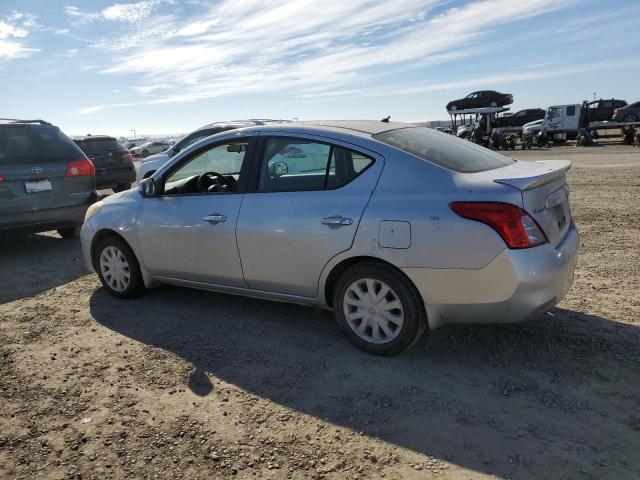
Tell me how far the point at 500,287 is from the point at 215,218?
2292mm

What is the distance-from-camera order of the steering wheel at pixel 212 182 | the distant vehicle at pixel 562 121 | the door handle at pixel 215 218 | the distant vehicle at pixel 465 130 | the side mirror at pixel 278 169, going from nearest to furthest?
the side mirror at pixel 278 169 < the door handle at pixel 215 218 < the steering wheel at pixel 212 182 < the distant vehicle at pixel 562 121 < the distant vehicle at pixel 465 130

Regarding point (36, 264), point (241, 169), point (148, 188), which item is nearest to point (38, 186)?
point (36, 264)

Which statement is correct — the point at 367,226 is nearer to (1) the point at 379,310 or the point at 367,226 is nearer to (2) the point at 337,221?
(2) the point at 337,221

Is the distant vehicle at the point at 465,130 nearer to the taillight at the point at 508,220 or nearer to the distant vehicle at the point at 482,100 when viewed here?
the distant vehicle at the point at 482,100

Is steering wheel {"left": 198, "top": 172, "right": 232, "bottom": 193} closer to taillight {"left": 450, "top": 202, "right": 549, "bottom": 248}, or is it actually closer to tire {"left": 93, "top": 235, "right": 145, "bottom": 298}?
tire {"left": 93, "top": 235, "right": 145, "bottom": 298}

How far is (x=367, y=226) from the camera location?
350 centimetres

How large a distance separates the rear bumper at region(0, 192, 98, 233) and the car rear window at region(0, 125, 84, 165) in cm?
69

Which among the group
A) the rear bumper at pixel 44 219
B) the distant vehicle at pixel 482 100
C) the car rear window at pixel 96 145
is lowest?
the rear bumper at pixel 44 219

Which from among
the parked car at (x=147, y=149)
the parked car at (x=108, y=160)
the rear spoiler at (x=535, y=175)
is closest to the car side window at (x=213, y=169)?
the rear spoiler at (x=535, y=175)

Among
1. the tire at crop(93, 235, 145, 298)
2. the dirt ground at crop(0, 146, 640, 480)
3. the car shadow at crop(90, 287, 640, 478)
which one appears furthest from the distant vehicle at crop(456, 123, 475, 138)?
the car shadow at crop(90, 287, 640, 478)

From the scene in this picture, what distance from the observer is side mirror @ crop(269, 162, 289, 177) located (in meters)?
4.10

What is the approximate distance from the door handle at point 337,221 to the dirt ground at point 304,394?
3.13ft

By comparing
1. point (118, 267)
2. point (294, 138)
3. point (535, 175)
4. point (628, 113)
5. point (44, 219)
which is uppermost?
point (628, 113)

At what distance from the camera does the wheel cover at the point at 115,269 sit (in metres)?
5.08
